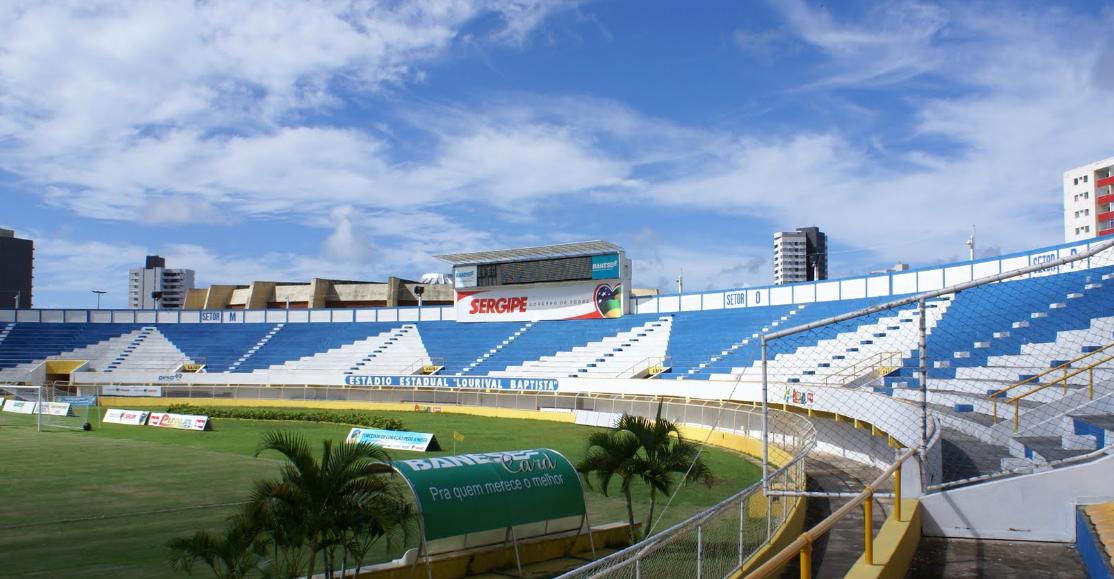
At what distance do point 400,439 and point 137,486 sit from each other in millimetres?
8283

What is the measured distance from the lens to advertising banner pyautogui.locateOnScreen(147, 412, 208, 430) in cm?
3550

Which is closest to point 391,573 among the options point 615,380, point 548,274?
point 615,380

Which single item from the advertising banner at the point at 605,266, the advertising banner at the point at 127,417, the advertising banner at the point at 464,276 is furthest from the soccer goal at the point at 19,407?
the advertising banner at the point at 605,266

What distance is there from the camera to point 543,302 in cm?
5503

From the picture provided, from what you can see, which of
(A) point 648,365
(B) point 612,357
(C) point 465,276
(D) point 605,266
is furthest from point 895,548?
(C) point 465,276

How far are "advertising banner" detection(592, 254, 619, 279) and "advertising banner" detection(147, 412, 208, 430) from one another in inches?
993

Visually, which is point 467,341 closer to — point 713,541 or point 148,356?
point 148,356

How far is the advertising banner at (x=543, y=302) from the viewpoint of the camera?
2067 inches

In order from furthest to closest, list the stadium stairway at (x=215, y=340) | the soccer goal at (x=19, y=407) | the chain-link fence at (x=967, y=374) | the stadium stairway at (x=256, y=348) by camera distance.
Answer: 1. the stadium stairway at (x=215, y=340)
2. the stadium stairway at (x=256, y=348)
3. the soccer goal at (x=19, y=407)
4. the chain-link fence at (x=967, y=374)

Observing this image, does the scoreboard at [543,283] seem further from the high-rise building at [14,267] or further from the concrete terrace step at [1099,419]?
the high-rise building at [14,267]

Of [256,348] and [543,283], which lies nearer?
[543,283]

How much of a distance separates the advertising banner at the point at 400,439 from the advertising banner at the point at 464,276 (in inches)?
1195

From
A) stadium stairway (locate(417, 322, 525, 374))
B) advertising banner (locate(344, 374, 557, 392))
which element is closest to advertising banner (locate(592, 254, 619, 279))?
stadium stairway (locate(417, 322, 525, 374))

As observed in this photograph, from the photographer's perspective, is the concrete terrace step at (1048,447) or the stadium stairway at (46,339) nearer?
the concrete terrace step at (1048,447)
